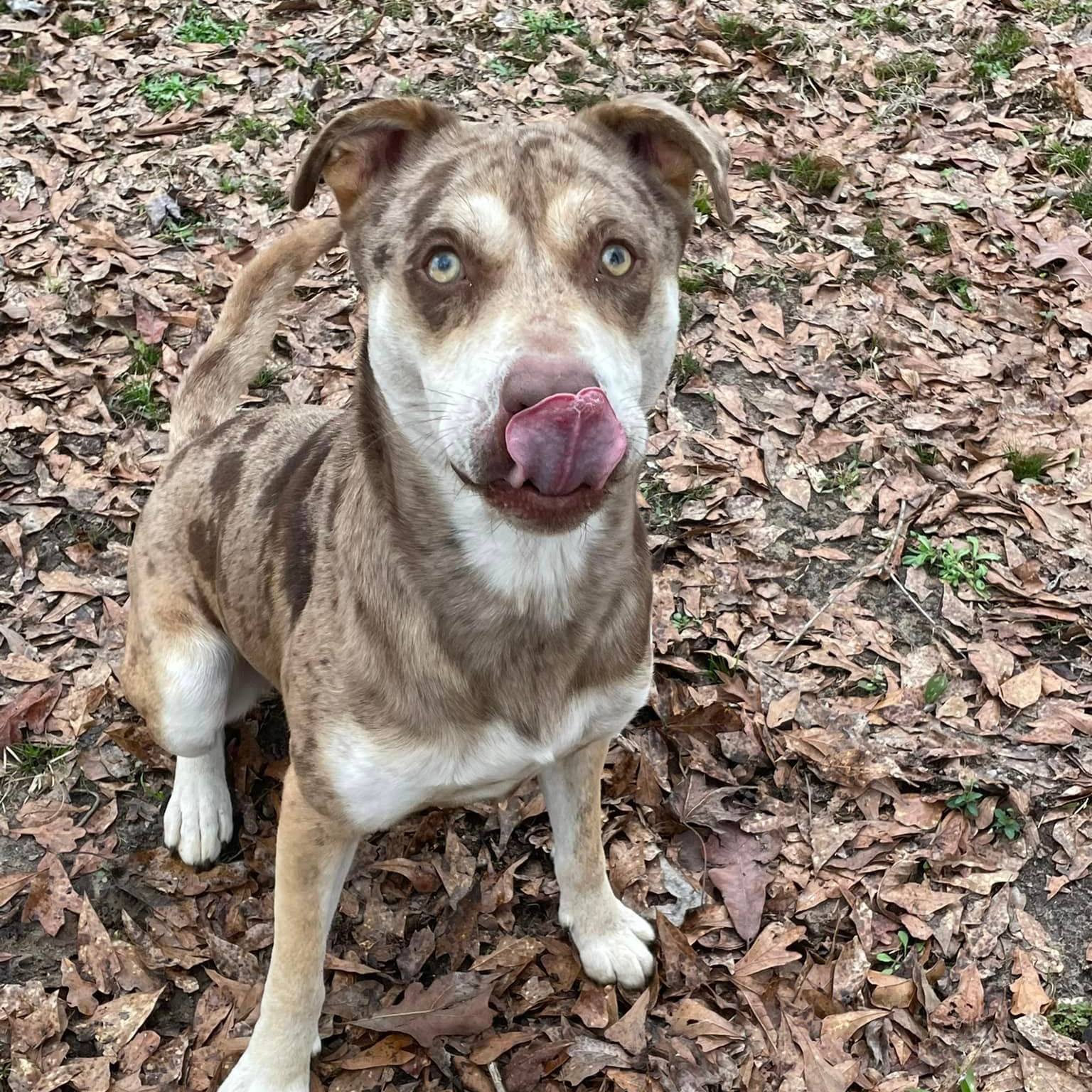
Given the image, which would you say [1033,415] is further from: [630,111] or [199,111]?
[199,111]

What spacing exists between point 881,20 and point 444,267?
6.88m

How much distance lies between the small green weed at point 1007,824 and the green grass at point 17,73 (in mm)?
7586

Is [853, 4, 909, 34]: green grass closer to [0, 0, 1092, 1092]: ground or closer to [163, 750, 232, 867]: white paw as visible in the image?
[0, 0, 1092, 1092]: ground

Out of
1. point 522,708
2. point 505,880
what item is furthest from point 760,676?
point 522,708

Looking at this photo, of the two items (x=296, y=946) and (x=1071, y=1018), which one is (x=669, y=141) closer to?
(x=296, y=946)

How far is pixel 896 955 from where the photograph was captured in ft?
11.9

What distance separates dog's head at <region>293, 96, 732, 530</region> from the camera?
7.30 ft

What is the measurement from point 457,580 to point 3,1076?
7.54 ft

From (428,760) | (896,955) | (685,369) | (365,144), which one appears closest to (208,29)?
(685,369)

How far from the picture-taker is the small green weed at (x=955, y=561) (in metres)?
4.74

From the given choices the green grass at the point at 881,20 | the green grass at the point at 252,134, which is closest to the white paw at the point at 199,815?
the green grass at the point at 252,134

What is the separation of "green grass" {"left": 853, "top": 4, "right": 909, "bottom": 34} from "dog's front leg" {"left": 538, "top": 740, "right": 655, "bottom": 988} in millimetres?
6740

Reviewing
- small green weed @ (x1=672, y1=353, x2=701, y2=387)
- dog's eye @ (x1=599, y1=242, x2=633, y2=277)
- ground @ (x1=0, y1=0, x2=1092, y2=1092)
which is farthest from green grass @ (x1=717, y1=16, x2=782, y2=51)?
dog's eye @ (x1=599, y1=242, x2=633, y2=277)

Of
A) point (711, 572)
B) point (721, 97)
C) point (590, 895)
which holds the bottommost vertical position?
point (590, 895)
